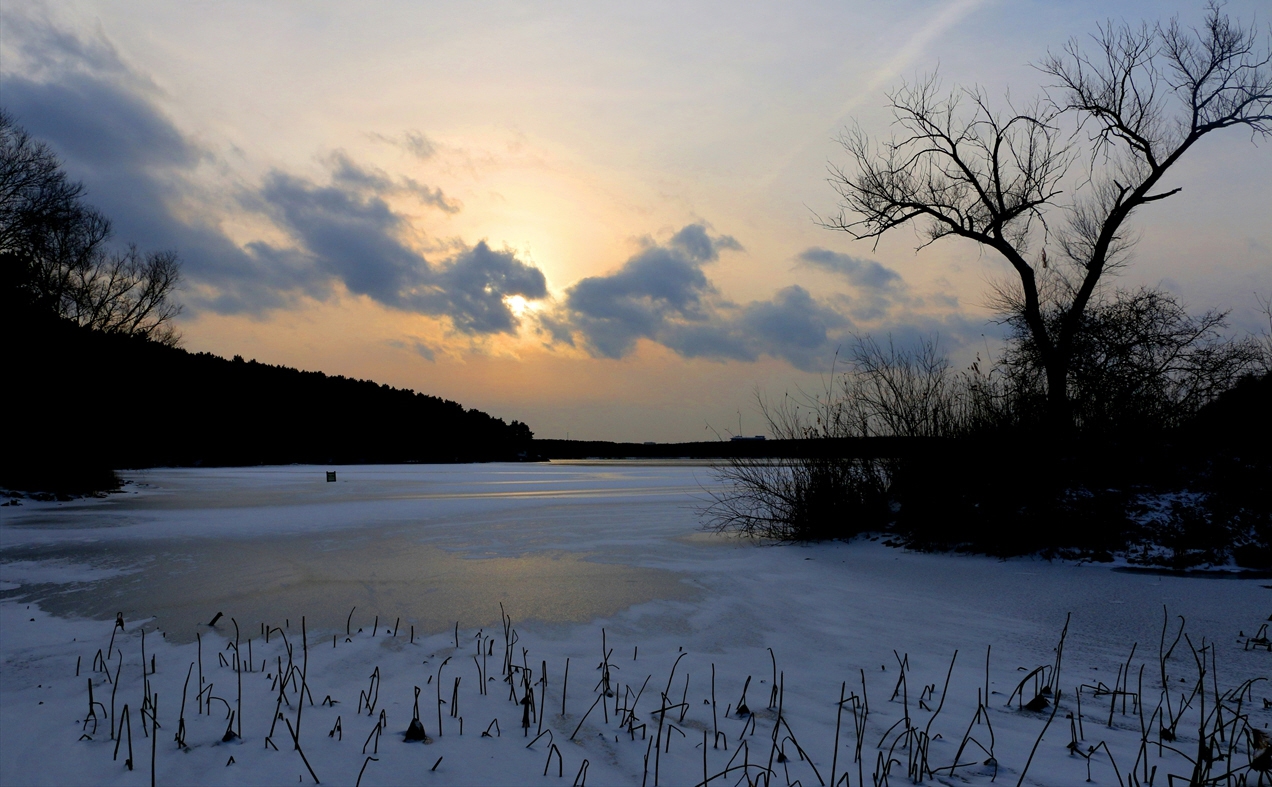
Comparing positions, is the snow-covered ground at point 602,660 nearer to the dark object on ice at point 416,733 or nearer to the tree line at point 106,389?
the dark object on ice at point 416,733

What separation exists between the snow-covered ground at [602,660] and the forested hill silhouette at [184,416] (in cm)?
996

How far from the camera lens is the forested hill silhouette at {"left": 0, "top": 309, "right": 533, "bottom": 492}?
16734 millimetres

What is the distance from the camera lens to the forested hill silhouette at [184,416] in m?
16.7

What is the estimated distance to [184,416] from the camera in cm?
5188

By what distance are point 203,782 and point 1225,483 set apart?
A: 9.48 m

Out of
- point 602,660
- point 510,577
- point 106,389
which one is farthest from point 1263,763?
point 106,389

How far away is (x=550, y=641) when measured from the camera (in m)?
4.66

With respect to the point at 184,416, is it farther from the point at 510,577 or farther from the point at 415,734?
the point at 415,734

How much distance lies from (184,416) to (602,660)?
58.3 metres

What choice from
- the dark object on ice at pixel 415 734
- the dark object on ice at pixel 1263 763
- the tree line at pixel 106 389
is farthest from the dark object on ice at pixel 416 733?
the tree line at pixel 106 389

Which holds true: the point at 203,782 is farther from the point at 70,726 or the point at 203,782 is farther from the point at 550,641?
the point at 550,641

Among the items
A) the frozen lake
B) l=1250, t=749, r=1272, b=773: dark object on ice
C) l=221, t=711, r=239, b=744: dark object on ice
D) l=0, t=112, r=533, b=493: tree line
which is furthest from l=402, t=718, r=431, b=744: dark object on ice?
l=0, t=112, r=533, b=493: tree line

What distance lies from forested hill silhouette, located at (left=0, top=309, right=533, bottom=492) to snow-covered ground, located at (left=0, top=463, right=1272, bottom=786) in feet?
32.7

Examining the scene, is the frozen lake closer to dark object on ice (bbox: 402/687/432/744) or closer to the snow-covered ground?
the snow-covered ground
